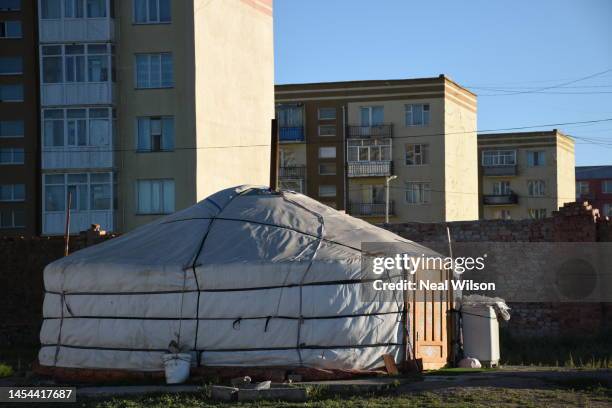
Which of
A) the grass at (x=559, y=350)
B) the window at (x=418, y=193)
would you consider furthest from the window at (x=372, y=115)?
the grass at (x=559, y=350)

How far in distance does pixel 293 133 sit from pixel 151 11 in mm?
18186

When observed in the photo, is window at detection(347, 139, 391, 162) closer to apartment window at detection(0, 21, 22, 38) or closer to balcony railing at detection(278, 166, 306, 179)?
balcony railing at detection(278, 166, 306, 179)

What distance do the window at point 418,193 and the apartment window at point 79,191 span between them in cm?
1880

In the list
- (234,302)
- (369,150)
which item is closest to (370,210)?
(369,150)

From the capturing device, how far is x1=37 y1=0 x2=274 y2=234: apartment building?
86.7ft

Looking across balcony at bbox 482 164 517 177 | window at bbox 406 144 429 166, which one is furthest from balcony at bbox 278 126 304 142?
balcony at bbox 482 164 517 177

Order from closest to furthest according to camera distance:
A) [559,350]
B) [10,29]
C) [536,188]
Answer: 1. [559,350]
2. [10,29]
3. [536,188]

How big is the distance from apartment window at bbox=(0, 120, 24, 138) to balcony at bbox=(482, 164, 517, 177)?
90.0 feet

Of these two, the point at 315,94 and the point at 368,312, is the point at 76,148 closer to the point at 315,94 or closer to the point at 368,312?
the point at 368,312

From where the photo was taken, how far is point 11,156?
3391cm

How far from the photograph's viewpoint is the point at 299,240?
1303 centimetres

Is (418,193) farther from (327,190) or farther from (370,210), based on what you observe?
(327,190)

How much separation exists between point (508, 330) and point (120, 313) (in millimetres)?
7460

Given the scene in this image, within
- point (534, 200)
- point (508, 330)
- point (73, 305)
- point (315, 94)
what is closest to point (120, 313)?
point (73, 305)
